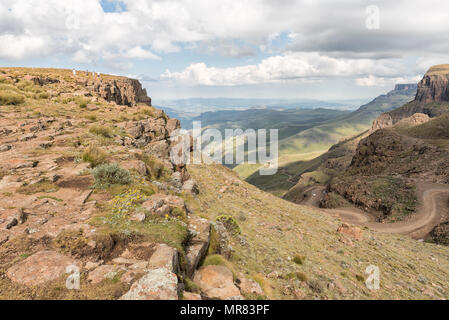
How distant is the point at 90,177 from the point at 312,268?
13.1 metres

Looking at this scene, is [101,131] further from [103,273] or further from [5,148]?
[103,273]

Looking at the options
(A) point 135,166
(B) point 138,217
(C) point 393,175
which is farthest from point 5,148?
(C) point 393,175

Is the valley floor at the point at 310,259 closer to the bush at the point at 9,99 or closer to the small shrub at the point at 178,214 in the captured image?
the small shrub at the point at 178,214

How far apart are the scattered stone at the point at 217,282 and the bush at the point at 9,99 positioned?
29519mm

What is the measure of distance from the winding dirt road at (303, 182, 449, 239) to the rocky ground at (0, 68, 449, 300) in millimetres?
22377

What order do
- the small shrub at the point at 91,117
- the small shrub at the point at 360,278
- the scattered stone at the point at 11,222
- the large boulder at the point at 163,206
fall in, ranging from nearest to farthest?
1. the scattered stone at the point at 11,222
2. the large boulder at the point at 163,206
3. the small shrub at the point at 360,278
4. the small shrub at the point at 91,117

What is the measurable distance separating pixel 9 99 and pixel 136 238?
28.1 meters

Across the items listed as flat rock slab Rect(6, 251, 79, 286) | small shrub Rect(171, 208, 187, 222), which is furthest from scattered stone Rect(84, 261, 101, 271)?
small shrub Rect(171, 208, 187, 222)

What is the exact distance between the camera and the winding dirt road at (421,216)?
4088cm

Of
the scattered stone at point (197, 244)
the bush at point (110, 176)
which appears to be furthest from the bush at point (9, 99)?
the scattered stone at point (197, 244)

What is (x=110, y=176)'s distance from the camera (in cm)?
1046

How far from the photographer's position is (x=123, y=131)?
2050 centimetres

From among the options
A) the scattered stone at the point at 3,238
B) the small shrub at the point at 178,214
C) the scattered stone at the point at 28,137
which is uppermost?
the scattered stone at the point at 28,137
